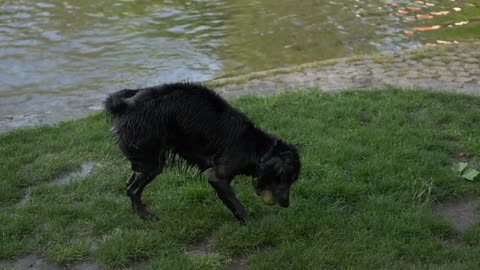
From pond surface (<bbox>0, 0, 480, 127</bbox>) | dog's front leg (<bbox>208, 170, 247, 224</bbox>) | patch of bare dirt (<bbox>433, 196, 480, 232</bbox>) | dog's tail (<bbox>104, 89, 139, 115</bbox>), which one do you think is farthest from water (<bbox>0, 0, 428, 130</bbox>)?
patch of bare dirt (<bbox>433, 196, 480, 232</bbox>)

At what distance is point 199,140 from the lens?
15.2 feet

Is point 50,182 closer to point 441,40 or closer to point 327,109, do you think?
point 327,109

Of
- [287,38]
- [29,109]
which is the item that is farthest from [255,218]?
[287,38]

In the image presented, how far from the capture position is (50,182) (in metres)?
5.70

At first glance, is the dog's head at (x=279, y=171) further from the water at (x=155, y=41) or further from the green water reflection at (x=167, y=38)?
the green water reflection at (x=167, y=38)

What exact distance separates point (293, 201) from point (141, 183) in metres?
1.36

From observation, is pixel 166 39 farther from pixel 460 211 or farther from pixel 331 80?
pixel 460 211

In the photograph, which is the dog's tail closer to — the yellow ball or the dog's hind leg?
the dog's hind leg

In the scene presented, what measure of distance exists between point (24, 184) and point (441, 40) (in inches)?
352

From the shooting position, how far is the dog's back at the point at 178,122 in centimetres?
448

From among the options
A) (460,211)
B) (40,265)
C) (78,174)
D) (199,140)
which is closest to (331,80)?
(460,211)

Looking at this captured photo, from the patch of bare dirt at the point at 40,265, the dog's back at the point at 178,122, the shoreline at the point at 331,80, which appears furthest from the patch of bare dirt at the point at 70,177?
the shoreline at the point at 331,80

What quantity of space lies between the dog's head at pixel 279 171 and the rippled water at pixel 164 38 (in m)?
Answer: 5.53

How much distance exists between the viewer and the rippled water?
10234mm
